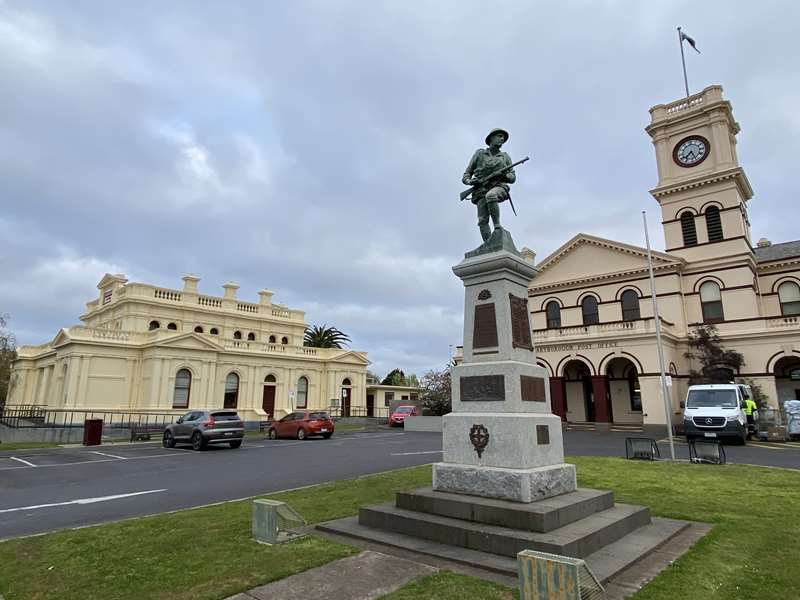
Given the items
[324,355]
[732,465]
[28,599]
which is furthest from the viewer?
[324,355]

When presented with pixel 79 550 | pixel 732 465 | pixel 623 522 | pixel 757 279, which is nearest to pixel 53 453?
pixel 79 550

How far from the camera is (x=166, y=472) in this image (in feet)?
45.8

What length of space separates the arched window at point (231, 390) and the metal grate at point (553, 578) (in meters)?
37.1

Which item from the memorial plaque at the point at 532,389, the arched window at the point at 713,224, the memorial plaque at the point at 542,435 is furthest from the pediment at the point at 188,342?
the arched window at the point at 713,224

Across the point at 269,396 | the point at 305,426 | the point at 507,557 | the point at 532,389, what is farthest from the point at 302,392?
the point at 507,557

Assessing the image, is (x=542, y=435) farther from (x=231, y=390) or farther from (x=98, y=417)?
(x=231, y=390)

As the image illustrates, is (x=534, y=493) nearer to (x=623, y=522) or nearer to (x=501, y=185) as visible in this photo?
(x=623, y=522)

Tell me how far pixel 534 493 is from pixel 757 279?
33.8 metres

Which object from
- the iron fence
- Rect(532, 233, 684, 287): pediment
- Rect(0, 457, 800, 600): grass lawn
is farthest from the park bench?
Rect(532, 233, 684, 287): pediment

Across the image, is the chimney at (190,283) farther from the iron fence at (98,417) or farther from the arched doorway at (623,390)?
the arched doorway at (623,390)

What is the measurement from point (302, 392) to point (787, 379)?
115ft

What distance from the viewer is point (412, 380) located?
91.9m

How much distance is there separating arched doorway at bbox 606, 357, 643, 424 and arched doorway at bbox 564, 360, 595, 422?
140 centimetres

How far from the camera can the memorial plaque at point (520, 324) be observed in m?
7.64
